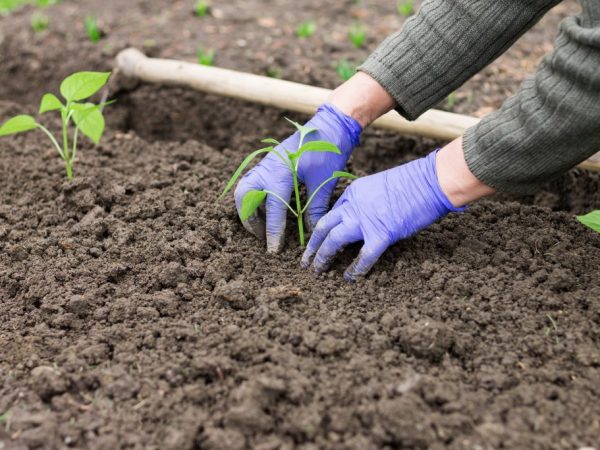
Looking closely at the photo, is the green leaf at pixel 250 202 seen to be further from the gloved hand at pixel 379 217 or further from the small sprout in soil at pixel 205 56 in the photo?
the small sprout in soil at pixel 205 56

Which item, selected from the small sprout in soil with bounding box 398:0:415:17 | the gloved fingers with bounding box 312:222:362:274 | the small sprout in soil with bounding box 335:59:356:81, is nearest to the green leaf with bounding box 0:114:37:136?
the gloved fingers with bounding box 312:222:362:274

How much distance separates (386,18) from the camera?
14.9 ft

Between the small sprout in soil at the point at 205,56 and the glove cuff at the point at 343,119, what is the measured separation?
1.35m

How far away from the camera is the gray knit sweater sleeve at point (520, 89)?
6.07 feet

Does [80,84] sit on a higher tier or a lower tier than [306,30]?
higher

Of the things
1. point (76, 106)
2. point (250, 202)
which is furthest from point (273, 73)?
point (250, 202)

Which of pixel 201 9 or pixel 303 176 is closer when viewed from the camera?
pixel 303 176

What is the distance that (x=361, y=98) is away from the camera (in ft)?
8.08

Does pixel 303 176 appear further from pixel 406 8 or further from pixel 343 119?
pixel 406 8

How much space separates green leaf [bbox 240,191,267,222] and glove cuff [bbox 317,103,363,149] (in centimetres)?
48

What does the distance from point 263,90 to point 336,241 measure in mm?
1192

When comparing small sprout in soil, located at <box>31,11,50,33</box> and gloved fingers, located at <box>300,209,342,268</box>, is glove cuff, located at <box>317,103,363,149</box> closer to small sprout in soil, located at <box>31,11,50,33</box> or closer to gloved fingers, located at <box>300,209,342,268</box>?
gloved fingers, located at <box>300,209,342,268</box>

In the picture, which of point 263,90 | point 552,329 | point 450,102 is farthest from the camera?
point 450,102

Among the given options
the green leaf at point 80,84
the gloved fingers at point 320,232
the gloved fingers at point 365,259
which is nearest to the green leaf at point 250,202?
the gloved fingers at point 320,232
